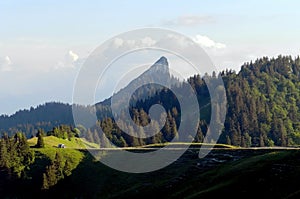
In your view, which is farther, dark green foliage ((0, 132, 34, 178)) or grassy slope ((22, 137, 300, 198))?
dark green foliage ((0, 132, 34, 178))

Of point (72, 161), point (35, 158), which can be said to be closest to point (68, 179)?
point (72, 161)

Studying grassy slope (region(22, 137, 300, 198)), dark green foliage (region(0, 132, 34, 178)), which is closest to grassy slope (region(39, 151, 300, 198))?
grassy slope (region(22, 137, 300, 198))

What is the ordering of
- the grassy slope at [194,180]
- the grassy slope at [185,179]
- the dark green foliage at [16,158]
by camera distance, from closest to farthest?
1. the grassy slope at [194,180]
2. the grassy slope at [185,179]
3. the dark green foliage at [16,158]

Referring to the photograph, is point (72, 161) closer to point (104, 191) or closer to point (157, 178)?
point (104, 191)

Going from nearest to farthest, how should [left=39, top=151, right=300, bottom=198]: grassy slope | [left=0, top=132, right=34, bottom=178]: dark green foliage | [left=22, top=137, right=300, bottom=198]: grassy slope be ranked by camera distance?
1. [left=39, top=151, right=300, bottom=198]: grassy slope
2. [left=22, top=137, right=300, bottom=198]: grassy slope
3. [left=0, top=132, right=34, bottom=178]: dark green foliage

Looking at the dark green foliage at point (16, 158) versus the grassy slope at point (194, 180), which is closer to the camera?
the grassy slope at point (194, 180)

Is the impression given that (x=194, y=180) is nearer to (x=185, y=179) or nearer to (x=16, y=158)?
(x=185, y=179)

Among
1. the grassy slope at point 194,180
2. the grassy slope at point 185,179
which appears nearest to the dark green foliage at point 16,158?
the grassy slope at point 185,179

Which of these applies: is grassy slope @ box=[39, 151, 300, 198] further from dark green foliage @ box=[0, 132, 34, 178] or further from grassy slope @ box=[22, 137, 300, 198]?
dark green foliage @ box=[0, 132, 34, 178]

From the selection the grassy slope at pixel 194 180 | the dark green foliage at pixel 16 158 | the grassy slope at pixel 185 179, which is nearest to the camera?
the grassy slope at pixel 194 180

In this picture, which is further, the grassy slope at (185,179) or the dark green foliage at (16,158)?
the dark green foliage at (16,158)

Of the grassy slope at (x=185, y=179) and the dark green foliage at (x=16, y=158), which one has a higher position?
the dark green foliage at (x=16, y=158)

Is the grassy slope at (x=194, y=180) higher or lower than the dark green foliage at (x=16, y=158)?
lower

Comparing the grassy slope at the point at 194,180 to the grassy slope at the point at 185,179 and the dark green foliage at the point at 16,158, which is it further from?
the dark green foliage at the point at 16,158
